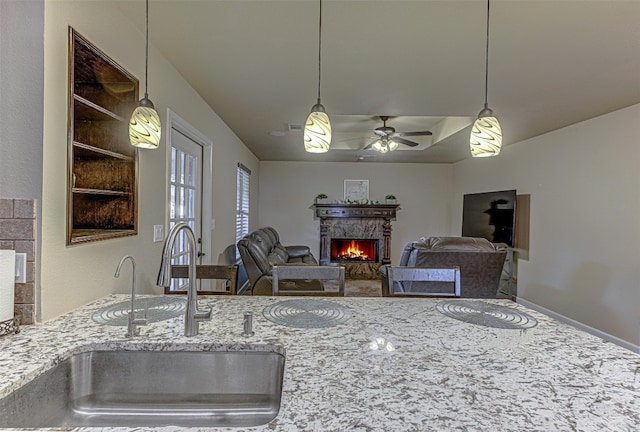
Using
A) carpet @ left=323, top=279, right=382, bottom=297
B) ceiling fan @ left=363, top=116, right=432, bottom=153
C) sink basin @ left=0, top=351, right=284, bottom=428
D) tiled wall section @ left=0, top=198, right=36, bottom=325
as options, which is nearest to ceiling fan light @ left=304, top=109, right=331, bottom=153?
sink basin @ left=0, top=351, right=284, bottom=428

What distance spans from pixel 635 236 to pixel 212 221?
417cm

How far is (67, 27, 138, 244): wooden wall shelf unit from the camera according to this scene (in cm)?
157

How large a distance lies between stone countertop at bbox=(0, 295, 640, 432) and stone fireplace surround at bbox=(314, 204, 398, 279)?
533cm

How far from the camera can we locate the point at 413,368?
3.10 ft

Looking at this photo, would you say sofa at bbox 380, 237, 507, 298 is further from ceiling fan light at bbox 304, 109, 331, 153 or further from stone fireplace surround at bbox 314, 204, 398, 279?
stone fireplace surround at bbox 314, 204, 398, 279

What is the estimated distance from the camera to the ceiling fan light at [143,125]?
155cm

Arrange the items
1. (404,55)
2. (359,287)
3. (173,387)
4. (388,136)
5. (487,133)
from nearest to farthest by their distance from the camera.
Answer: (173,387)
(487,133)
(404,55)
(388,136)
(359,287)

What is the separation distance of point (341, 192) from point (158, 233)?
5091 mm

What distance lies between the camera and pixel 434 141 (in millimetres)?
5125

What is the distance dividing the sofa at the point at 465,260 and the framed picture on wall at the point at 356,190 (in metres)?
3.59

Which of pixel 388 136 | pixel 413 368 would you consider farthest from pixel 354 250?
pixel 413 368

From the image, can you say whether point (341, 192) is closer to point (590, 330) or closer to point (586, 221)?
point (586, 221)

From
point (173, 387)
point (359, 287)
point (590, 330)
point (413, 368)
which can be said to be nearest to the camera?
point (413, 368)

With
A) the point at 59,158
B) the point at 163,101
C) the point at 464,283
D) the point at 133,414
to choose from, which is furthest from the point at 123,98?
the point at 464,283
